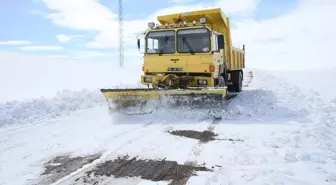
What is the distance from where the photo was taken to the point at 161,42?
9.73 metres

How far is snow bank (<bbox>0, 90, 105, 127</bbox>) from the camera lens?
7829mm

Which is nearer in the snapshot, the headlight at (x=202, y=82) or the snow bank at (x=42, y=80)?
the headlight at (x=202, y=82)

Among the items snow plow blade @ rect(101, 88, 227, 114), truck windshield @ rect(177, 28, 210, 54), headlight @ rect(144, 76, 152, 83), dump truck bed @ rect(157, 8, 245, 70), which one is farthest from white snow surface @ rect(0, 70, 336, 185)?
dump truck bed @ rect(157, 8, 245, 70)

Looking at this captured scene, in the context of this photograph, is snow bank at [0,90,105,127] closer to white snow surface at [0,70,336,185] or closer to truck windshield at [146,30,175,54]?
white snow surface at [0,70,336,185]

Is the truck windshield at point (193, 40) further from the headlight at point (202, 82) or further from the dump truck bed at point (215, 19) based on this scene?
the dump truck bed at point (215, 19)

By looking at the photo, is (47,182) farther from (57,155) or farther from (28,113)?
(28,113)

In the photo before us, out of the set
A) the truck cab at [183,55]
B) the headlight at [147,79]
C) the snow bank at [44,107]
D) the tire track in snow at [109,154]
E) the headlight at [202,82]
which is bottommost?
the tire track in snow at [109,154]

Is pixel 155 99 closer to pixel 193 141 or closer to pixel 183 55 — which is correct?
pixel 183 55

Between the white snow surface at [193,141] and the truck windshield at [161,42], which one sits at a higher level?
the truck windshield at [161,42]

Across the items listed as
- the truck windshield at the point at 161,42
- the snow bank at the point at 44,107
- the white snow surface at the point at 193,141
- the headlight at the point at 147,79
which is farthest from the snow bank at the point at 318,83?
the snow bank at the point at 44,107

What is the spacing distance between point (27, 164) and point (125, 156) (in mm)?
1381

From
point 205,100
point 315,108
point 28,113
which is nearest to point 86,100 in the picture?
point 28,113

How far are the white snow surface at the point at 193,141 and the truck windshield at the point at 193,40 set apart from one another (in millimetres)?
2047

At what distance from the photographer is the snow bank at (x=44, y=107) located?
7.83 metres
